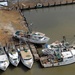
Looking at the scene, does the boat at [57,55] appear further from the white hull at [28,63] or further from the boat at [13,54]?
the boat at [13,54]

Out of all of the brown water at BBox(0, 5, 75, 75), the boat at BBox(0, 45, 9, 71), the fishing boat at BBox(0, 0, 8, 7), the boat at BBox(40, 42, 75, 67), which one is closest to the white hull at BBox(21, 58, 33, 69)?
the brown water at BBox(0, 5, 75, 75)

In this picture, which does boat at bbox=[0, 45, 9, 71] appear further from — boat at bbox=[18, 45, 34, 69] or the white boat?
the white boat

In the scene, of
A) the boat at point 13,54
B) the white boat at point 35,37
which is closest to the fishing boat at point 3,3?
the white boat at point 35,37

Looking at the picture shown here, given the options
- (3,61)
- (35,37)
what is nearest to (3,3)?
(35,37)

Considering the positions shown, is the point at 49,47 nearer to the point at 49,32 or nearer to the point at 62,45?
the point at 62,45

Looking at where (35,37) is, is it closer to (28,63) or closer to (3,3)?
(28,63)

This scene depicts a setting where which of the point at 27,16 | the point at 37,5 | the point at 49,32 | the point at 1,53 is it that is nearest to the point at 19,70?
the point at 1,53

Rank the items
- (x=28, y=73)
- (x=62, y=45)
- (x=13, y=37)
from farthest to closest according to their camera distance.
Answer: (x=13, y=37), (x=62, y=45), (x=28, y=73)
